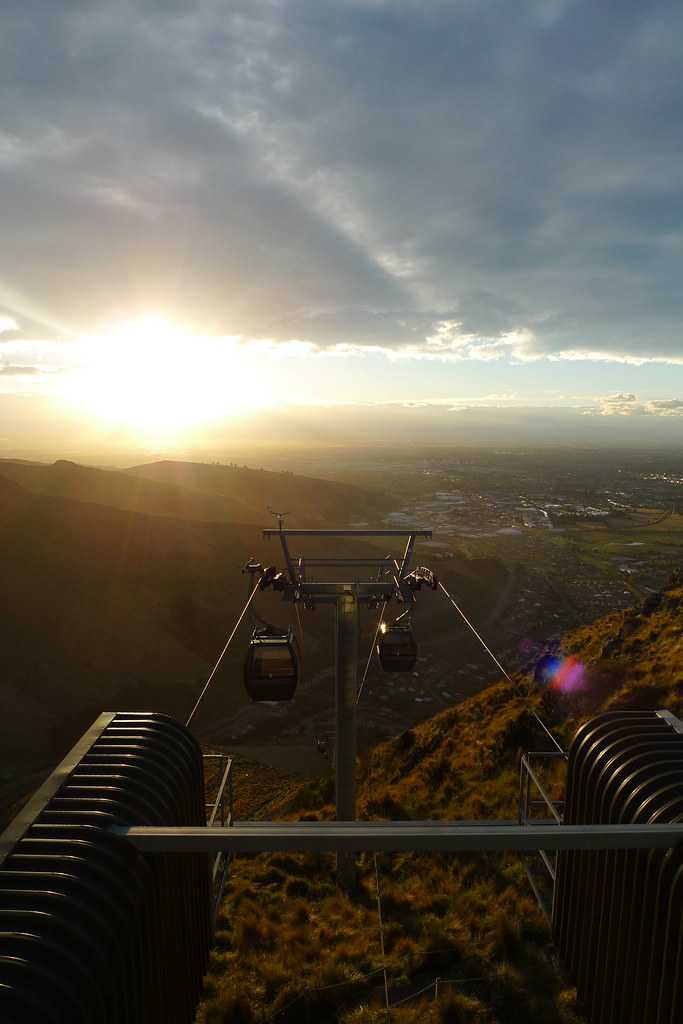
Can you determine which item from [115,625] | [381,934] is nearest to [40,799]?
[381,934]

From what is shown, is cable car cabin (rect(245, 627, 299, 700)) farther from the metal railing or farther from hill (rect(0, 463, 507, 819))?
hill (rect(0, 463, 507, 819))

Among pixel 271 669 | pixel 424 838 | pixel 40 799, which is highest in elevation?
pixel 424 838

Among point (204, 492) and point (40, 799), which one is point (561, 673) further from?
point (204, 492)

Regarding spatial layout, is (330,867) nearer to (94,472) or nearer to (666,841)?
(666,841)

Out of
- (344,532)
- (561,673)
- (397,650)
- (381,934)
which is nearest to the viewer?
(381,934)

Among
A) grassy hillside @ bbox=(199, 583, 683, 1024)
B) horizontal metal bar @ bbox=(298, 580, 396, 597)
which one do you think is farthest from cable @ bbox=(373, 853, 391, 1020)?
horizontal metal bar @ bbox=(298, 580, 396, 597)

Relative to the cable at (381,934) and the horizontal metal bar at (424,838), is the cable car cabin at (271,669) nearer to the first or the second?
the cable at (381,934)
